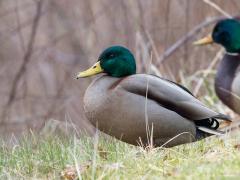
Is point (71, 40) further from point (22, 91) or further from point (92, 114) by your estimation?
point (92, 114)

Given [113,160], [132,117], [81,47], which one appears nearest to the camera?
[113,160]

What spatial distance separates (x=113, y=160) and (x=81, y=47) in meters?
6.60

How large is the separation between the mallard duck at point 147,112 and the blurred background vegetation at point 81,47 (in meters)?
3.55

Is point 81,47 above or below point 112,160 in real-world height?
below

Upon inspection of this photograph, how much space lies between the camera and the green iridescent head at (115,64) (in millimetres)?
5711

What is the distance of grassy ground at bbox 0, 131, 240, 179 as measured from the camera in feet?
13.2

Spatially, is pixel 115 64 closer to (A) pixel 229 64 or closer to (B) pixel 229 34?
(A) pixel 229 64

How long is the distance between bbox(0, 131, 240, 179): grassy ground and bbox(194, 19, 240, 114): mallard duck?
2475 mm

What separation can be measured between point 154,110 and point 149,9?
17.4 ft

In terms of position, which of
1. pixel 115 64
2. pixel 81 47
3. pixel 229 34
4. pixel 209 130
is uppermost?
pixel 115 64

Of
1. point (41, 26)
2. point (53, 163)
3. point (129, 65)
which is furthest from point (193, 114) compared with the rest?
point (41, 26)

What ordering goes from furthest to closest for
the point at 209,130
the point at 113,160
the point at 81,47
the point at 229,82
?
the point at 81,47
the point at 229,82
the point at 209,130
the point at 113,160

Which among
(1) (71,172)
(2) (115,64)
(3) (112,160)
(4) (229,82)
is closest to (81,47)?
(4) (229,82)

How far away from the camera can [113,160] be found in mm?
4582
